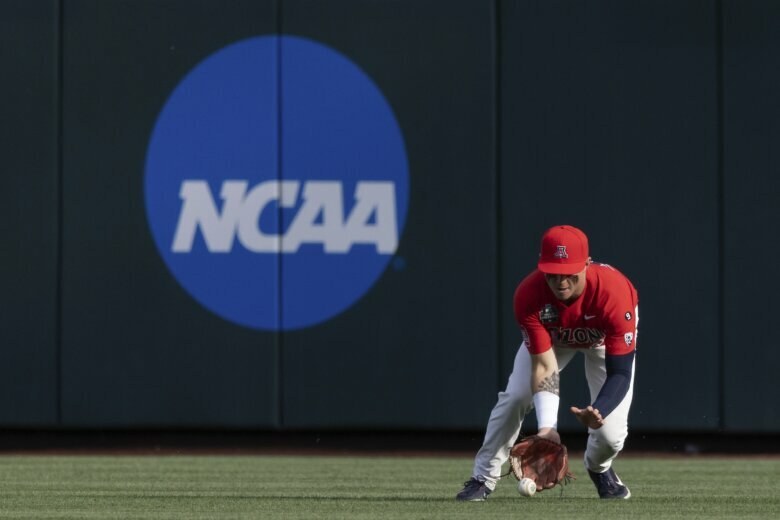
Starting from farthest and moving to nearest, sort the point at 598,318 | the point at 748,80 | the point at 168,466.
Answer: the point at 748,80, the point at 168,466, the point at 598,318

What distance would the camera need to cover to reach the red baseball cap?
666 cm

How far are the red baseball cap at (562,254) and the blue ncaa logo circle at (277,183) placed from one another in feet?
15.3

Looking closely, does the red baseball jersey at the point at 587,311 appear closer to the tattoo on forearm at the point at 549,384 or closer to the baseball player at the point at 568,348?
the baseball player at the point at 568,348

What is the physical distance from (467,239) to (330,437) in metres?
1.92

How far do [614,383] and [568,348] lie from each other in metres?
0.68

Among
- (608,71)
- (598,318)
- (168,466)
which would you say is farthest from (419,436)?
(598,318)

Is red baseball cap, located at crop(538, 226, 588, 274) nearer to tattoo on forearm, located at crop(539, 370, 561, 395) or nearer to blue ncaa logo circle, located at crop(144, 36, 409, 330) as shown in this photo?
tattoo on forearm, located at crop(539, 370, 561, 395)

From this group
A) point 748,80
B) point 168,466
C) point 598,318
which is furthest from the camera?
point 748,80

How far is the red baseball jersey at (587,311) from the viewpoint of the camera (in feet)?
22.9

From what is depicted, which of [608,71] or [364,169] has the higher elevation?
[608,71]

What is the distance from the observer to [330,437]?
1171 centimetres

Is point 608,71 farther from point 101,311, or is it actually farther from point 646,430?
point 101,311

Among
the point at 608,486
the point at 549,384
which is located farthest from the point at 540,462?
the point at 608,486

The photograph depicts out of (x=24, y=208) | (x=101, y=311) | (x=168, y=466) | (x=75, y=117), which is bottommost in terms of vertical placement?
(x=168, y=466)
